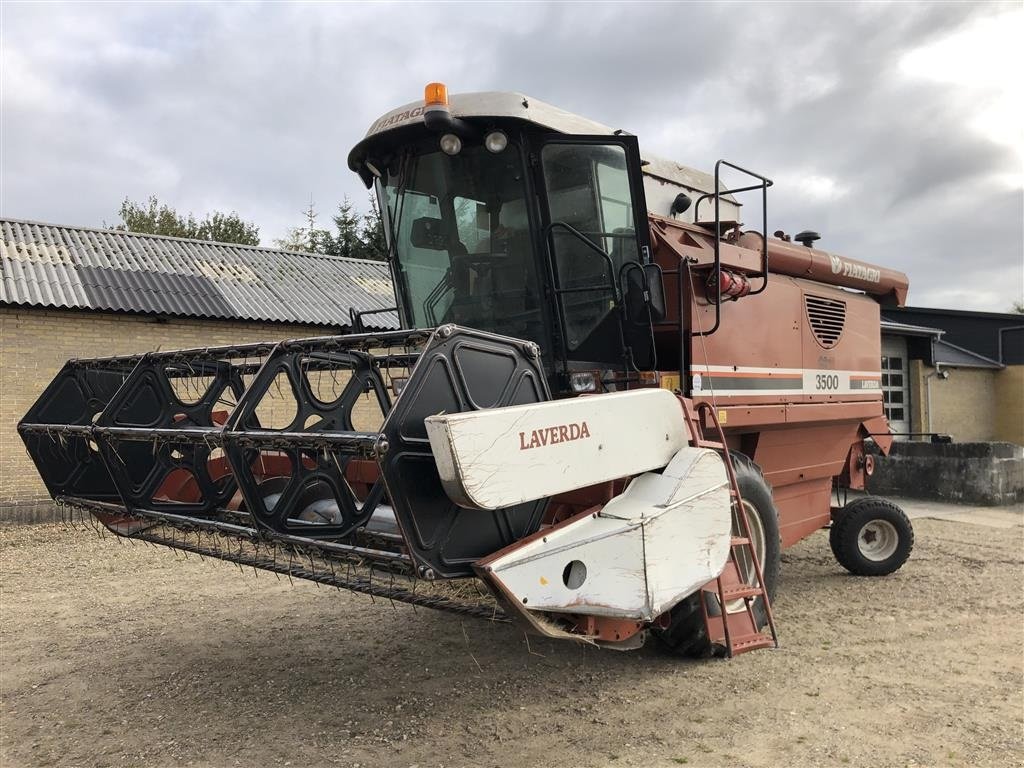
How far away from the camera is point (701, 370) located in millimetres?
4602

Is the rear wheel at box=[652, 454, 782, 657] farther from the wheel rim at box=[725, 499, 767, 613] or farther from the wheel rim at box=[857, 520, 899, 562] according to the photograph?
the wheel rim at box=[857, 520, 899, 562]

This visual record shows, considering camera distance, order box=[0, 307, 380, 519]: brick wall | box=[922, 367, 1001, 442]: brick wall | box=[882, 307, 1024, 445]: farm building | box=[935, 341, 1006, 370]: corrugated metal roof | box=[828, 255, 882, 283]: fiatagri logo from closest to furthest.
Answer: box=[828, 255, 882, 283]: fiatagri logo → box=[0, 307, 380, 519]: brick wall → box=[882, 307, 1024, 445]: farm building → box=[922, 367, 1001, 442]: brick wall → box=[935, 341, 1006, 370]: corrugated metal roof

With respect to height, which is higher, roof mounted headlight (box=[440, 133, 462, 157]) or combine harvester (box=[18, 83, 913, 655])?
roof mounted headlight (box=[440, 133, 462, 157])

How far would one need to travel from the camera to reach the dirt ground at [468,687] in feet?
11.0

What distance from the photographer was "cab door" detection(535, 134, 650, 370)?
407cm

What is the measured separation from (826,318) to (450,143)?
3404 mm

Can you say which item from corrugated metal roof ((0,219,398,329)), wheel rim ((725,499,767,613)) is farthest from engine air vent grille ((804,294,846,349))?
corrugated metal roof ((0,219,398,329))

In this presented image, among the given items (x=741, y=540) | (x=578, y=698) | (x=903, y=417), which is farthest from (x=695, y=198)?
(x=903, y=417)

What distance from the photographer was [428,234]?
4.46 m

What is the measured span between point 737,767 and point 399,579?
1.58 m

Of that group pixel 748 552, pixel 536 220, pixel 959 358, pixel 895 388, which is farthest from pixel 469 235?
pixel 959 358

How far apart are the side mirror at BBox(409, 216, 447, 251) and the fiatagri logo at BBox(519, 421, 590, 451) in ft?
5.98

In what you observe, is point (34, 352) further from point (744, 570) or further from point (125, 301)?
point (744, 570)

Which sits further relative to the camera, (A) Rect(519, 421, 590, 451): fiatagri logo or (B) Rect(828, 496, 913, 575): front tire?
(B) Rect(828, 496, 913, 575): front tire
